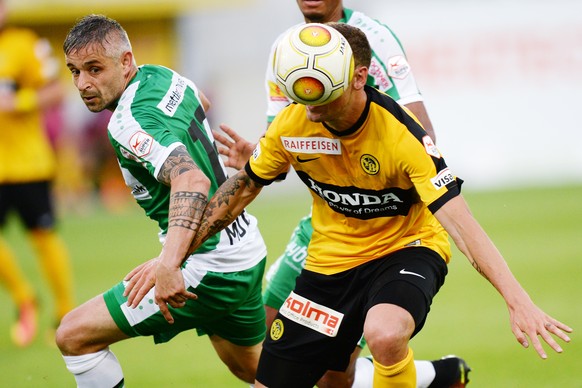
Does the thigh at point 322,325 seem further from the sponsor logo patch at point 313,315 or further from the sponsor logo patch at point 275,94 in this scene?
the sponsor logo patch at point 275,94

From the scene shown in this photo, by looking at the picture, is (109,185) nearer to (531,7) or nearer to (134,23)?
(134,23)

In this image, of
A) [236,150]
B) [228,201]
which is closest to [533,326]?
[228,201]

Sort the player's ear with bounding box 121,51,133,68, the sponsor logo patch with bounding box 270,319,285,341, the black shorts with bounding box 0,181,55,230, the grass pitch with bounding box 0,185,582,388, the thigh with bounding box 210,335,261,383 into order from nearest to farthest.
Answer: the sponsor logo patch with bounding box 270,319,285,341
the player's ear with bounding box 121,51,133,68
the thigh with bounding box 210,335,261,383
the grass pitch with bounding box 0,185,582,388
the black shorts with bounding box 0,181,55,230

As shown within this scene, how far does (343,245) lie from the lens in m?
5.55

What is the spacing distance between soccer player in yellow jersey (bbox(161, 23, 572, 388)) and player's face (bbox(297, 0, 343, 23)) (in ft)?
4.24

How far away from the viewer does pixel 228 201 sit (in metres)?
5.38

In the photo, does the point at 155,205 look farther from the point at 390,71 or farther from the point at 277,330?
the point at 390,71

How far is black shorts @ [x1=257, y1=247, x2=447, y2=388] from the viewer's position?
5.33 m

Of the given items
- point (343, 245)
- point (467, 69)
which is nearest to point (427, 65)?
point (467, 69)

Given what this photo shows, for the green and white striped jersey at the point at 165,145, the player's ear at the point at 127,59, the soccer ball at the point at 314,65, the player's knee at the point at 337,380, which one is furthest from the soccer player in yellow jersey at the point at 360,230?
the player's knee at the point at 337,380

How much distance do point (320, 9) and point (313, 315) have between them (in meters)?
2.13

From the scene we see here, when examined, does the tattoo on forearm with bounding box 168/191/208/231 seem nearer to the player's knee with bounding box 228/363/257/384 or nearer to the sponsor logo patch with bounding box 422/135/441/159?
the sponsor logo patch with bounding box 422/135/441/159

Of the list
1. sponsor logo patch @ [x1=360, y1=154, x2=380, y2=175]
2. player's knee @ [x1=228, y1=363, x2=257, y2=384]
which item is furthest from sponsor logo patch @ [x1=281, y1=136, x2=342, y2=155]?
player's knee @ [x1=228, y1=363, x2=257, y2=384]

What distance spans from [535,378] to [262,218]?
485 inches
